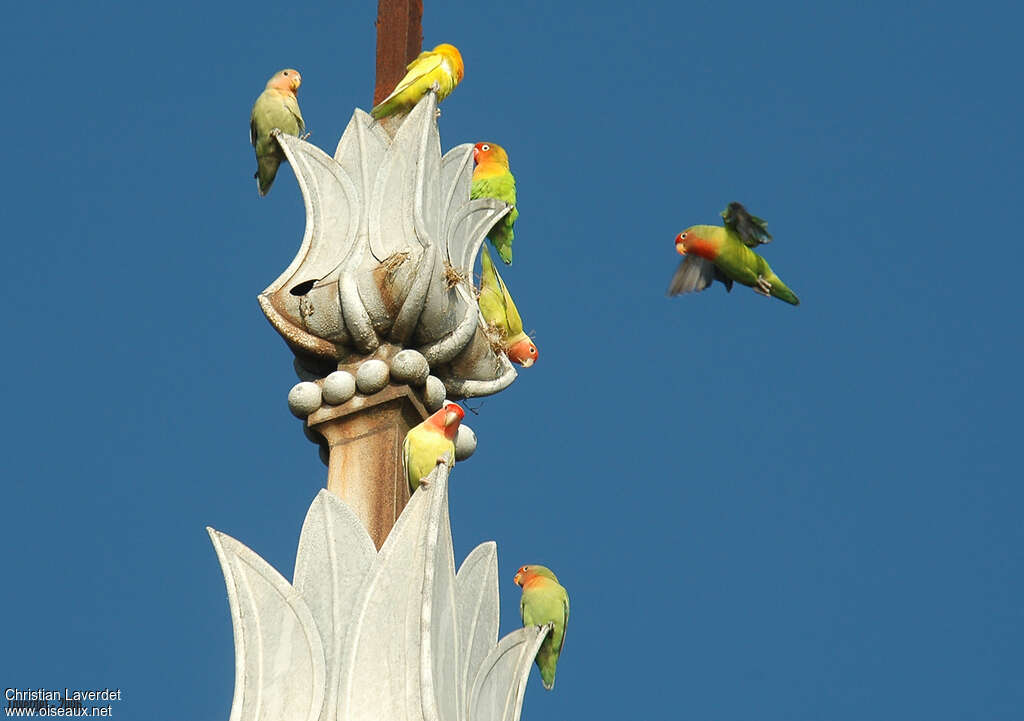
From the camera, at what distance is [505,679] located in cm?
1084

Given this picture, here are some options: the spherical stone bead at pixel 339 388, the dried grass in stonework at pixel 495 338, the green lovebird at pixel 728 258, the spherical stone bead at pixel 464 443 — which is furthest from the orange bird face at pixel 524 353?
the spherical stone bead at pixel 339 388

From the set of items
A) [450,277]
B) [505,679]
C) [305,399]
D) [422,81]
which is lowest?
[505,679]

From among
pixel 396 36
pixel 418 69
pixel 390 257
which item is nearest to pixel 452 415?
pixel 390 257

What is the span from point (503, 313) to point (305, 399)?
2.30 m

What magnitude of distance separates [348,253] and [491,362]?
1048 millimetres

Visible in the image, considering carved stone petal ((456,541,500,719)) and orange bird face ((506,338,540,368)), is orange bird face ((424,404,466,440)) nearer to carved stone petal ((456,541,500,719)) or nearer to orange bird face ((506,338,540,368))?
carved stone petal ((456,541,500,719))

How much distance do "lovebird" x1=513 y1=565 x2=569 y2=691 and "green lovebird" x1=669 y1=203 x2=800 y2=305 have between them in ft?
6.34

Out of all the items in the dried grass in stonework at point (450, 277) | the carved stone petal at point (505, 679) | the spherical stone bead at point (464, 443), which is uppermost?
the dried grass in stonework at point (450, 277)

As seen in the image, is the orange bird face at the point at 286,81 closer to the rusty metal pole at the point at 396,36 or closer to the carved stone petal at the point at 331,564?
the rusty metal pole at the point at 396,36

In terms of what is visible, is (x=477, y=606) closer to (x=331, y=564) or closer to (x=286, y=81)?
(x=331, y=564)

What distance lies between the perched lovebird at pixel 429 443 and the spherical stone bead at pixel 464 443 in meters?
0.57

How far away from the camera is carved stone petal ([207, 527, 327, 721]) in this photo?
1004 cm

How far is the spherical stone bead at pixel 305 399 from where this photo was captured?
1123 cm

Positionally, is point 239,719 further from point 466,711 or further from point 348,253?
point 348,253
